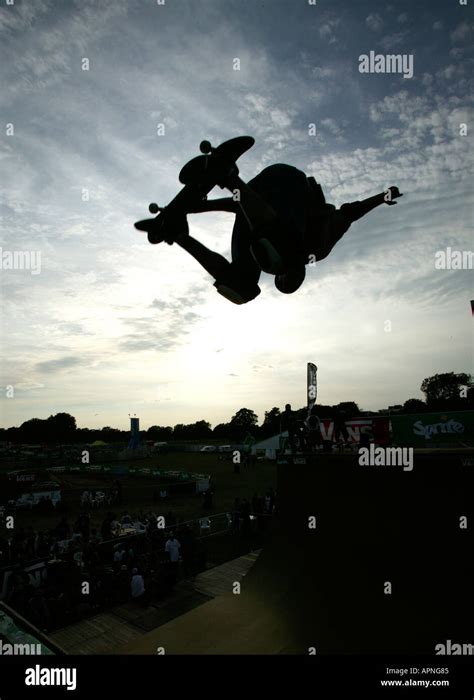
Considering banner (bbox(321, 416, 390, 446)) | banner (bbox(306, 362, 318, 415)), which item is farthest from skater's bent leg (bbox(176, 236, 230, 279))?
banner (bbox(321, 416, 390, 446))

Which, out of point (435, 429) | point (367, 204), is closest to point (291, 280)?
point (367, 204)

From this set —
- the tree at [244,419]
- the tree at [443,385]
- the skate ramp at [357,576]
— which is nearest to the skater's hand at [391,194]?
the skate ramp at [357,576]

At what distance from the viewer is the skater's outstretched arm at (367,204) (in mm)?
4449

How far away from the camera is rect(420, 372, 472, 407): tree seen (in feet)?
288

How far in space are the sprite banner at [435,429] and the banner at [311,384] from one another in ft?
12.6

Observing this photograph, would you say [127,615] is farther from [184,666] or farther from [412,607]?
[412,607]

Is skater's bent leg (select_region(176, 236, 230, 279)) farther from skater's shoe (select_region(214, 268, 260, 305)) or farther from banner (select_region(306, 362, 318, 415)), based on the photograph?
banner (select_region(306, 362, 318, 415))

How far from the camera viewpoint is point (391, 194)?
445 cm

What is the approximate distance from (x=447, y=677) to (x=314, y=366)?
7.62 meters

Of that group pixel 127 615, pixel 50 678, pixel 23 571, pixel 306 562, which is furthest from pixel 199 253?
pixel 23 571

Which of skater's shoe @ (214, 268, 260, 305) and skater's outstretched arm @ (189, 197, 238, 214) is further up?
skater's outstretched arm @ (189, 197, 238, 214)

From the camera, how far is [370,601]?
573 cm

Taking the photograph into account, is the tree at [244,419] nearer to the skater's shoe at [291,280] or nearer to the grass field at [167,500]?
the grass field at [167,500]

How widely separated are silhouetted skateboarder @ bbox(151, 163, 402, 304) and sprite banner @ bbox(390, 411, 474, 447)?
10311 millimetres
